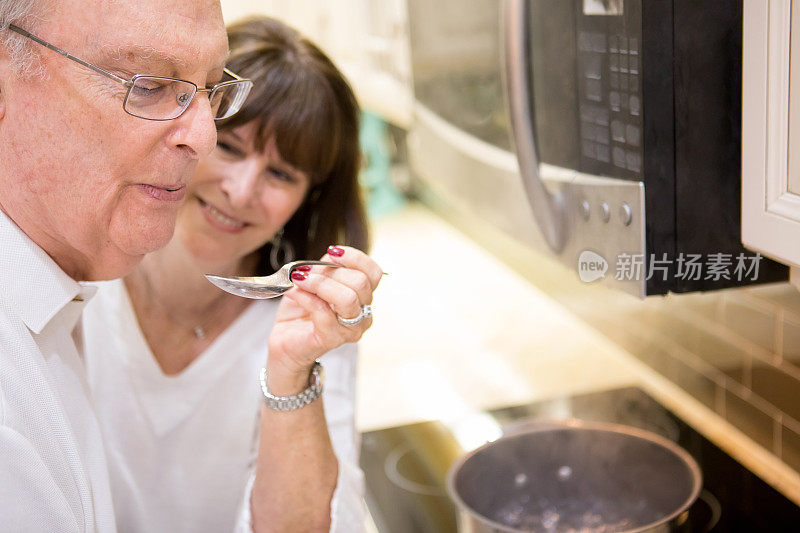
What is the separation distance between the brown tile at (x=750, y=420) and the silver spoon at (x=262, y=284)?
2.52 ft

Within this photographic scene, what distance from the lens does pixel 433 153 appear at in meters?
1.35

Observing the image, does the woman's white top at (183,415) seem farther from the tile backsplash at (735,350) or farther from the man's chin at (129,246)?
the tile backsplash at (735,350)

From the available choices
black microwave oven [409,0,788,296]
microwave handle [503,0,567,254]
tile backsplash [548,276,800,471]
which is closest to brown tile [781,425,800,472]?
tile backsplash [548,276,800,471]

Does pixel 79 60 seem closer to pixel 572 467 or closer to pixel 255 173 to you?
pixel 255 173

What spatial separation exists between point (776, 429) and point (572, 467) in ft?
1.04

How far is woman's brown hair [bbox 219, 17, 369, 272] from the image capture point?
109 cm

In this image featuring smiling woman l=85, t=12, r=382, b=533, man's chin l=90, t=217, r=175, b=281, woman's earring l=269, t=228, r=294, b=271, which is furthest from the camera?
woman's earring l=269, t=228, r=294, b=271

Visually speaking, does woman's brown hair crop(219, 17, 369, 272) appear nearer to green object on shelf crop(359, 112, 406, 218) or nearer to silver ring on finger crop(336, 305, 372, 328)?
silver ring on finger crop(336, 305, 372, 328)

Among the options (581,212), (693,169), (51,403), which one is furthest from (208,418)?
(693,169)

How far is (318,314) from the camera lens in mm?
839

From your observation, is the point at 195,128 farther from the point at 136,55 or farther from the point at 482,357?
the point at 482,357

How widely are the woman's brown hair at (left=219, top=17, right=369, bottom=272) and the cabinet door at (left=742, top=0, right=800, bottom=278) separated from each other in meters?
0.60

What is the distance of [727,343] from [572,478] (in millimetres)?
356

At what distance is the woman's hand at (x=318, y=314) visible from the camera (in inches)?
31.9
